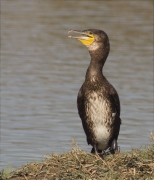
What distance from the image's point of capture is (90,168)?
7957mm

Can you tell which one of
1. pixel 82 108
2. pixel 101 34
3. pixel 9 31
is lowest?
pixel 9 31

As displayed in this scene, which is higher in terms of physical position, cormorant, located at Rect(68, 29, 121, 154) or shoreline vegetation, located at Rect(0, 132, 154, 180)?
cormorant, located at Rect(68, 29, 121, 154)

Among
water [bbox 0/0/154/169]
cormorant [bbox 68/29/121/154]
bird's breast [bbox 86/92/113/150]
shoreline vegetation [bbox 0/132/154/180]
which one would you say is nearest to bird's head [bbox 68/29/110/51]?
cormorant [bbox 68/29/121/154]

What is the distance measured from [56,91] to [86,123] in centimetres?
731

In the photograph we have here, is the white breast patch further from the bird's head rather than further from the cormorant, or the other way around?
the bird's head

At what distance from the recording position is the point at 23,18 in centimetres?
2581

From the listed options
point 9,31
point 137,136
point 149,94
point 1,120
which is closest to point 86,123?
point 137,136

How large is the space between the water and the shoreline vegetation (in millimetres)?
2462

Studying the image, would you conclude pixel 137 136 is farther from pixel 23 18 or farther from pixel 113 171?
pixel 23 18

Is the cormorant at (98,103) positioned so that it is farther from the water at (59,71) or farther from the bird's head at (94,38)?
the water at (59,71)

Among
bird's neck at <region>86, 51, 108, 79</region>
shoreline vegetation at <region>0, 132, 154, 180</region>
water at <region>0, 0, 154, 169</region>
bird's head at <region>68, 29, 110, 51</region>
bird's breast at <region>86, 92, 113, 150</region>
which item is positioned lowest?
water at <region>0, 0, 154, 169</region>

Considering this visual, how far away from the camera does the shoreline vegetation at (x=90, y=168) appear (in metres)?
7.77

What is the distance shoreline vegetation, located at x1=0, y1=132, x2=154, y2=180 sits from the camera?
7.77m

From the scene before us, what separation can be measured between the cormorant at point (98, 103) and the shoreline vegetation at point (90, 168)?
348 mm
